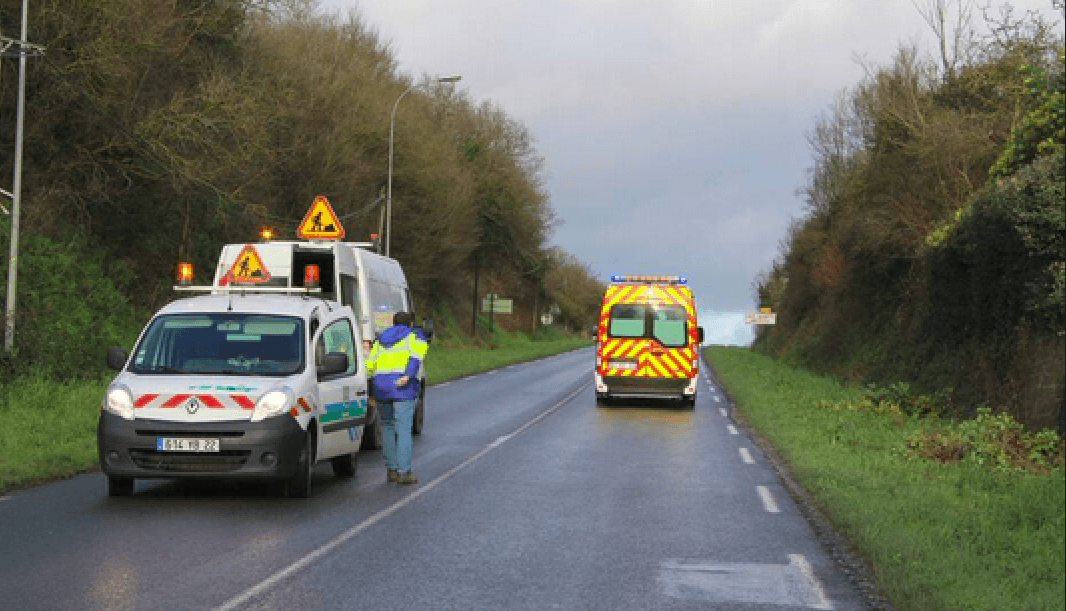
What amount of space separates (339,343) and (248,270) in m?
3.56

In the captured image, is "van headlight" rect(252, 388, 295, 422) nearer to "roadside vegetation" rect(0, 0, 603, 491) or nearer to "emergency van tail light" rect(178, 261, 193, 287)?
"roadside vegetation" rect(0, 0, 603, 491)

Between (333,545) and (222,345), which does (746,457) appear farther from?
(333,545)

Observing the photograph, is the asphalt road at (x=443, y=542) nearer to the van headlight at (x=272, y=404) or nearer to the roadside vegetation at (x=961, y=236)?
the van headlight at (x=272, y=404)

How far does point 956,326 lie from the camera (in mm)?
20703

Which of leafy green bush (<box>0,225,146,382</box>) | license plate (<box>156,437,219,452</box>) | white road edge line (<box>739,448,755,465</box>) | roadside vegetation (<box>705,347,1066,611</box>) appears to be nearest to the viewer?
roadside vegetation (<box>705,347,1066,611</box>)

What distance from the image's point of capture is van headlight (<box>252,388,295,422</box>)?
34.5ft

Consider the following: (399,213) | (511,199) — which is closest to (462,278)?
(511,199)

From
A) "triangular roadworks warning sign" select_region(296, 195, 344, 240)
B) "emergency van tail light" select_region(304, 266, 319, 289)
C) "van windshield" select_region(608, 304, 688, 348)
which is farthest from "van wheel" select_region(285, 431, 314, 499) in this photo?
"van windshield" select_region(608, 304, 688, 348)

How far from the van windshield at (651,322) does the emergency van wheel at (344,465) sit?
40.1 feet

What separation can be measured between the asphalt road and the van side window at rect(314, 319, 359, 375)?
1.27 meters

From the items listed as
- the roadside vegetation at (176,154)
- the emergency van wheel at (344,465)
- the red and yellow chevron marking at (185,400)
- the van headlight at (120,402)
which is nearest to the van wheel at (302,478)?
the red and yellow chevron marking at (185,400)

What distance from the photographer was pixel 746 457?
1576 cm

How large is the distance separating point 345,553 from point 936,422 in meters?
14.0

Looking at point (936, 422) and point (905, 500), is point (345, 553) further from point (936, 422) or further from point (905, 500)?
point (936, 422)
